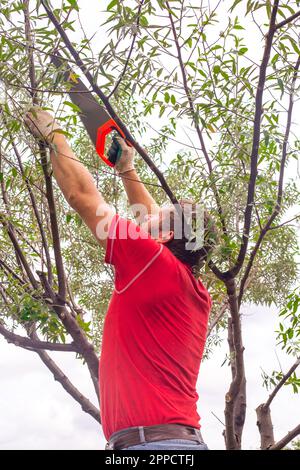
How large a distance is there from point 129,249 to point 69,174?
0.56 m

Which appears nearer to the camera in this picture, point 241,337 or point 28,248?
point 241,337

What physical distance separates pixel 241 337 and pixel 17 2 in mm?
3147

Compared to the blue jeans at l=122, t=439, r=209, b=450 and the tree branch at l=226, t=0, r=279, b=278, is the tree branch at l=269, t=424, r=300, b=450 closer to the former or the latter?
the tree branch at l=226, t=0, r=279, b=278

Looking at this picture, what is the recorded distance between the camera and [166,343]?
3.07 m

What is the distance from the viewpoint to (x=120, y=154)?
3836mm

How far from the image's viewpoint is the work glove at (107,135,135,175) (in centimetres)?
377

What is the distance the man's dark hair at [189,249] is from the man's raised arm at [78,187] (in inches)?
22.2

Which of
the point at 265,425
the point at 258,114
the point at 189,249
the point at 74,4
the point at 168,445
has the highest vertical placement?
the point at 74,4

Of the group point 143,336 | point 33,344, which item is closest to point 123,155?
point 143,336

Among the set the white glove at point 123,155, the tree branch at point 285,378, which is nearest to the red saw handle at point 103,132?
the white glove at point 123,155

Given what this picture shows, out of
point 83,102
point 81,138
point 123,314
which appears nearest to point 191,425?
point 123,314

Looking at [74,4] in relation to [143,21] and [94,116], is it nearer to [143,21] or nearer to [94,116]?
[143,21]

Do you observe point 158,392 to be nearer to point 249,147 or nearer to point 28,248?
point 249,147

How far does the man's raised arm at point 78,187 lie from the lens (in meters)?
2.98
